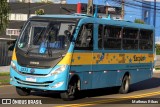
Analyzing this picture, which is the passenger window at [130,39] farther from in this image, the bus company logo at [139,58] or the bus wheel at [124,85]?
the bus wheel at [124,85]

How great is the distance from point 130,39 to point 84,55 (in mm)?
4287

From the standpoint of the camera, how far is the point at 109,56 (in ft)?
56.3

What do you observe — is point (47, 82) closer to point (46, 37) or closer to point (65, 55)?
point (65, 55)

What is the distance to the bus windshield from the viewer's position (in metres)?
14.4

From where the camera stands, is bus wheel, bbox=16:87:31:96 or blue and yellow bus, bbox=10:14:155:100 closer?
blue and yellow bus, bbox=10:14:155:100

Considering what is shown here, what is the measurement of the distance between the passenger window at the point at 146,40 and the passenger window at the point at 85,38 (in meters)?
4.94

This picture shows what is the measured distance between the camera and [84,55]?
50.1ft

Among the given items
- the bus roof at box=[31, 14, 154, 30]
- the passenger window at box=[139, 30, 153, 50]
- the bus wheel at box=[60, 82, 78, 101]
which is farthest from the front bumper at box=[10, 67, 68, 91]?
the passenger window at box=[139, 30, 153, 50]

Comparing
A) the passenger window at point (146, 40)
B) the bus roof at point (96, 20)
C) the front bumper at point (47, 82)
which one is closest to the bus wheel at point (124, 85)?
the passenger window at point (146, 40)

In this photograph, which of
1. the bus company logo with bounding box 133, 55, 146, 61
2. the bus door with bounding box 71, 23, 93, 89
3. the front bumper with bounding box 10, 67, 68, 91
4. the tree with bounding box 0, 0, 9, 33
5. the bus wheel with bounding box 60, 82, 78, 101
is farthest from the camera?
the tree with bounding box 0, 0, 9, 33

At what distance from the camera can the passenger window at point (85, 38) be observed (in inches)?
587

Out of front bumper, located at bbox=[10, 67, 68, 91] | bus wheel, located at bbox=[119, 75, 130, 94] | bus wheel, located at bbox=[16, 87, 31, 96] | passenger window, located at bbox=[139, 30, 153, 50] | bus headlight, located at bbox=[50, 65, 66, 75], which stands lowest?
bus wheel, located at bbox=[119, 75, 130, 94]

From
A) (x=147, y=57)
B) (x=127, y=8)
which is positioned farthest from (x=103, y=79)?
(x=127, y=8)

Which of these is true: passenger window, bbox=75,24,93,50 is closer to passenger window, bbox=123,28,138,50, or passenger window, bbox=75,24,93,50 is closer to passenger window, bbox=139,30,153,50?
passenger window, bbox=123,28,138,50
